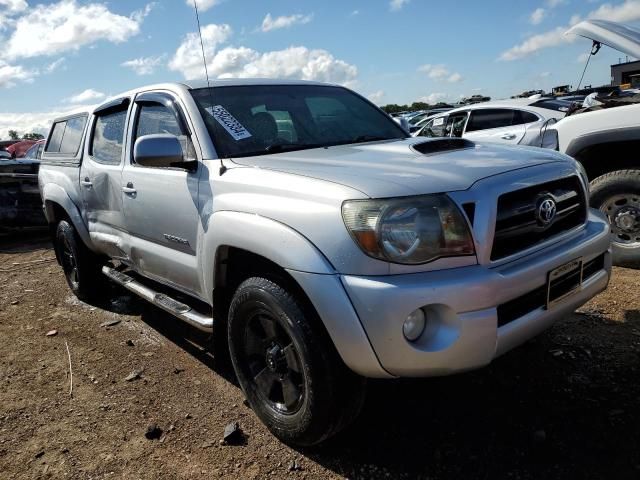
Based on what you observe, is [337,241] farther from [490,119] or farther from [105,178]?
[490,119]

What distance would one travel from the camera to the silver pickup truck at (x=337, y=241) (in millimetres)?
2043

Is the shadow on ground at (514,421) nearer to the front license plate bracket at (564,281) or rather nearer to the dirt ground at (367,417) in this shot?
the dirt ground at (367,417)

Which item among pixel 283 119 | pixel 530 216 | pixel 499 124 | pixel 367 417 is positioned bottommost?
pixel 367 417

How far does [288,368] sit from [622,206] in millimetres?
3403

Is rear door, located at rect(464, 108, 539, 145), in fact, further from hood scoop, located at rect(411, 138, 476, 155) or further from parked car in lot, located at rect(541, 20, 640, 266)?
hood scoop, located at rect(411, 138, 476, 155)

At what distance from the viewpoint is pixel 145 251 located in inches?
140

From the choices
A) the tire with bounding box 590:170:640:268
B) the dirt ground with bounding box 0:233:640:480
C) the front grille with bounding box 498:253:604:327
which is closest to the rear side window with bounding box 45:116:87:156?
the dirt ground with bounding box 0:233:640:480

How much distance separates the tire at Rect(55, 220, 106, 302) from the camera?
478cm

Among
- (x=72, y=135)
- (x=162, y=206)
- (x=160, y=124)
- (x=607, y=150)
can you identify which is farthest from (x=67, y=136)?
(x=607, y=150)

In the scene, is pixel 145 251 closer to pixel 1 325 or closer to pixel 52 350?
pixel 52 350

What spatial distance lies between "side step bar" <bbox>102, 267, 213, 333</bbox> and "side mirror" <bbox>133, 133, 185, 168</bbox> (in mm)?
897

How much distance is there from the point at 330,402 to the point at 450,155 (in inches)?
51.0

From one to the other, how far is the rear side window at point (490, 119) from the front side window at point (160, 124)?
6641 millimetres

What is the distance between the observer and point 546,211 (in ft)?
7.74
